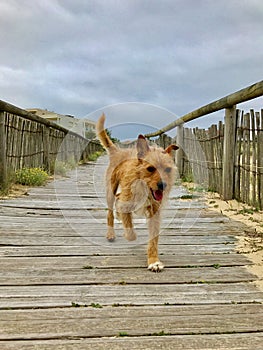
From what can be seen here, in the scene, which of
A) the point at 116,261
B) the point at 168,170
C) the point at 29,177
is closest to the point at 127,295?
the point at 116,261

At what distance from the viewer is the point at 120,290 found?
89.4 inches

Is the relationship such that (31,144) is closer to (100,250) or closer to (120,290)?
(100,250)

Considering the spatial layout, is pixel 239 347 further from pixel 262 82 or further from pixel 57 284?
pixel 262 82

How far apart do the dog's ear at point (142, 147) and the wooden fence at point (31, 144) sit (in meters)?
0.68

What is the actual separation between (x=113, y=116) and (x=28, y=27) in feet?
14.5

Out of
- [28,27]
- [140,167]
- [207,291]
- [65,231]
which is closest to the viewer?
[207,291]

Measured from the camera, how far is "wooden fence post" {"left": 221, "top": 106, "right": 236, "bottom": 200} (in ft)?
17.3

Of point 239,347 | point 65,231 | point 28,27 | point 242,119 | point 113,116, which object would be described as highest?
point 28,27

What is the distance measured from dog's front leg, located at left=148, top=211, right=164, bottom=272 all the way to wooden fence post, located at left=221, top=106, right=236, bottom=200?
276cm

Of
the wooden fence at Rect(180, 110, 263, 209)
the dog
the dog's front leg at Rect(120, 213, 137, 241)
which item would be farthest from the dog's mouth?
the wooden fence at Rect(180, 110, 263, 209)

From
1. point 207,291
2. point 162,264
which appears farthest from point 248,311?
point 162,264

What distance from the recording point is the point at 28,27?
6.28 metres

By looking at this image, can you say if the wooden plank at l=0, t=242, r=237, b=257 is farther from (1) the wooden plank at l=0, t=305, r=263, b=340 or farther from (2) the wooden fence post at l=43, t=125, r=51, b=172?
(2) the wooden fence post at l=43, t=125, r=51, b=172

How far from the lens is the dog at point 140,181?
2.53m
